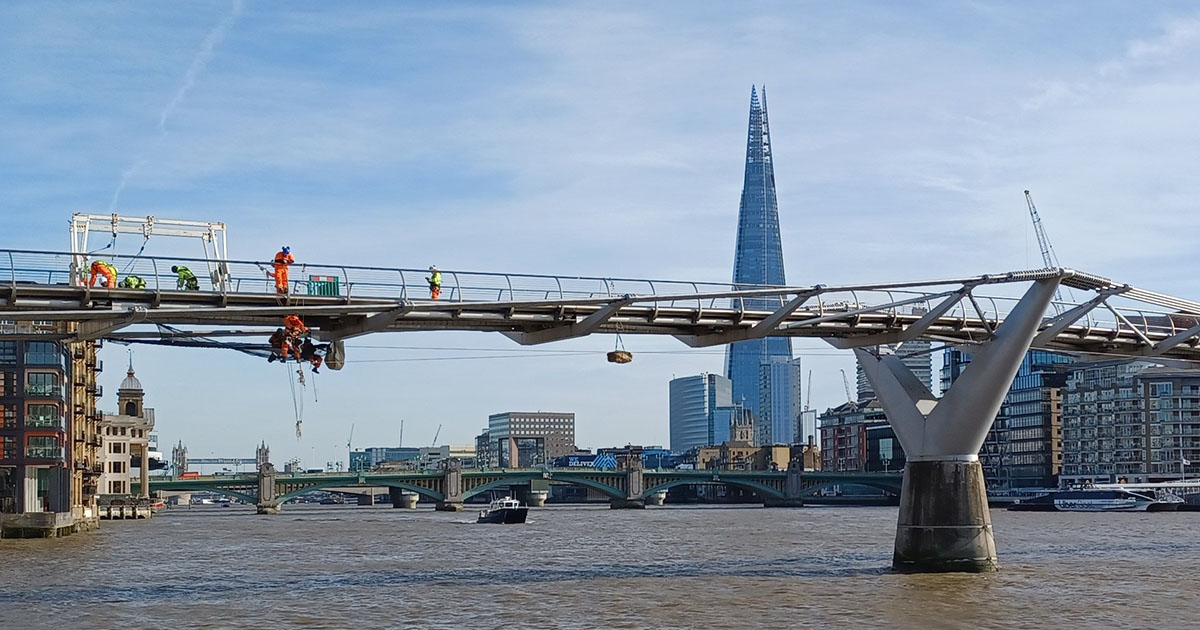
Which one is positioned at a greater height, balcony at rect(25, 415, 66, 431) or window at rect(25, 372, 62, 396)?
window at rect(25, 372, 62, 396)

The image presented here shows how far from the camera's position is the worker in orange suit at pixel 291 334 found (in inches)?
1809

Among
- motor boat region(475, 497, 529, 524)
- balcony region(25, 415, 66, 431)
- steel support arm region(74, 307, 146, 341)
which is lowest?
motor boat region(475, 497, 529, 524)

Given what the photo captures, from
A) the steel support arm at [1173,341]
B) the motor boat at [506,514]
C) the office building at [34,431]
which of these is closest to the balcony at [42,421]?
the office building at [34,431]

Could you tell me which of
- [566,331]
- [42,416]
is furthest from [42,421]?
[566,331]

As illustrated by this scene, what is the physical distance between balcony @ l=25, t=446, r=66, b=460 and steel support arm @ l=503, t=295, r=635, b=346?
3129 inches

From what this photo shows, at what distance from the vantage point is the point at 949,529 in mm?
62062

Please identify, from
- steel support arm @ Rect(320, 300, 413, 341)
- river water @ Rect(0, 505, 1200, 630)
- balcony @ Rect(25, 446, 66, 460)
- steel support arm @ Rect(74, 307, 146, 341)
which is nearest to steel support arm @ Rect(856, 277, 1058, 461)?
river water @ Rect(0, 505, 1200, 630)

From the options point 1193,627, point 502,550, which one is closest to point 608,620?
point 1193,627

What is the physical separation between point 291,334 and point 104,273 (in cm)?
583

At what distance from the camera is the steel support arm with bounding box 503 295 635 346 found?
174 ft

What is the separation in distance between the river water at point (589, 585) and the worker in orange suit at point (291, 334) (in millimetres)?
8818

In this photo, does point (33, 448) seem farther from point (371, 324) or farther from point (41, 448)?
point (371, 324)

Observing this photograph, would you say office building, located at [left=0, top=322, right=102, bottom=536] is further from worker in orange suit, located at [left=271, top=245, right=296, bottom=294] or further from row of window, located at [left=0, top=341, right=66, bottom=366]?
worker in orange suit, located at [left=271, top=245, right=296, bottom=294]

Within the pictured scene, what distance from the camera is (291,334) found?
46156 millimetres
